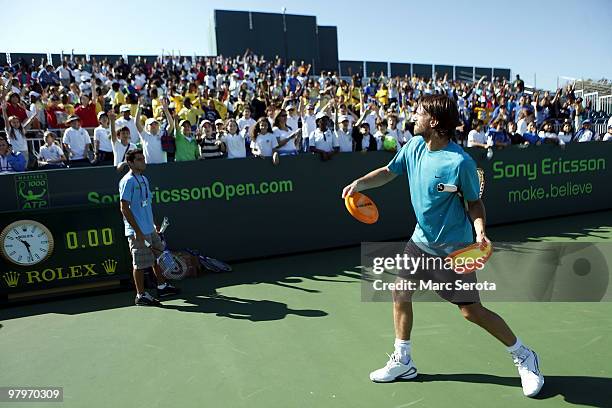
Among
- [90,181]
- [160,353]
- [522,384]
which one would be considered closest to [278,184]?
[90,181]

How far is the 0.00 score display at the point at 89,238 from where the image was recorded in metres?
6.62

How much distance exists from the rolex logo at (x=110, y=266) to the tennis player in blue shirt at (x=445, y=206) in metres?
4.37

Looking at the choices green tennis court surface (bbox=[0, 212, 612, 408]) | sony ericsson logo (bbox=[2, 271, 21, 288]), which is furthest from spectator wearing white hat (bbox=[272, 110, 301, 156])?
sony ericsson logo (bbox=[2, 271, 21, 288])

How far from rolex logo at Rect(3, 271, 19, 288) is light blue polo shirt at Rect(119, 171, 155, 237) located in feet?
5.60

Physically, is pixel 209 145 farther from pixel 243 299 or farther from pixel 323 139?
pixel 243 299

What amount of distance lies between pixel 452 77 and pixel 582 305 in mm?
32743

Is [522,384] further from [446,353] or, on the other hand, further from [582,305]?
[582,305]

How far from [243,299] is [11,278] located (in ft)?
9.84

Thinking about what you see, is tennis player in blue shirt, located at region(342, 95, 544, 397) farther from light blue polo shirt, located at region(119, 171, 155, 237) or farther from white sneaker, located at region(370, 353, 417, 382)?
light blue polo shirt, located at region(119, 171, 155, 237)

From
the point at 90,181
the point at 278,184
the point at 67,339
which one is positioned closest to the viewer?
the point at 67,339

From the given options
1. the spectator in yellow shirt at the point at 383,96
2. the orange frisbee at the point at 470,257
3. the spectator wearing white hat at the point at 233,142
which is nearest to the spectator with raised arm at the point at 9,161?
the spectator wearing white hat at the point at 233,142

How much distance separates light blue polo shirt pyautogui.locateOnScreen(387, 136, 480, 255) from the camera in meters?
3.35

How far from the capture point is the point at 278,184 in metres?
8.26

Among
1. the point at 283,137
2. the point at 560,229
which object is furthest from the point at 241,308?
the point at 560,229
